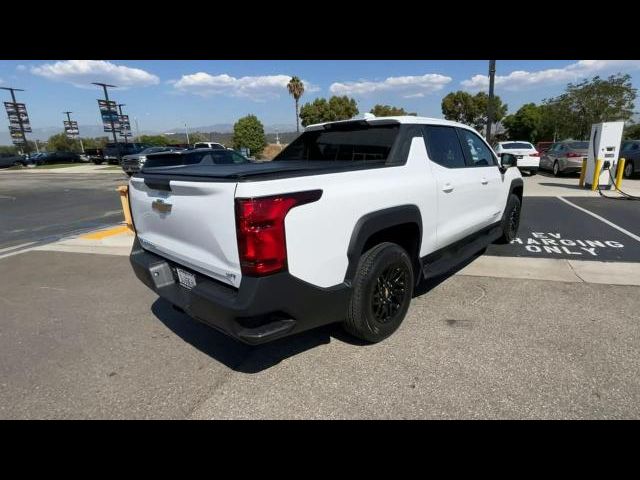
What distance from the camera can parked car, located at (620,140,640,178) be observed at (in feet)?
46.4

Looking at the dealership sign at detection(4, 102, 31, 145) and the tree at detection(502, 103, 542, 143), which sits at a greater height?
the dealership sign at detection(4, 102, 31, 145)

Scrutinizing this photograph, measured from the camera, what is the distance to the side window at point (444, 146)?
352 centimetres

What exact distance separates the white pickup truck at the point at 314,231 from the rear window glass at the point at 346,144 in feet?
0.05

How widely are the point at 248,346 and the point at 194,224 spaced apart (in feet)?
4.11

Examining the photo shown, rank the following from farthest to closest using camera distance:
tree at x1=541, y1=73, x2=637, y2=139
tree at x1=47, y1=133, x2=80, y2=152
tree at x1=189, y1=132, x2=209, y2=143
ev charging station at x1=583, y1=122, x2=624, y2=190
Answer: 1. tree at x1=47, y1=133, x2=80, y2=152
2. tree at x1=189, y1=132, x2=209, y2=143
3. tree at x1=541, y1=73, x2=637, y2=139
4. ev charging station at x1=583, y1=122, x2=624, y2=190

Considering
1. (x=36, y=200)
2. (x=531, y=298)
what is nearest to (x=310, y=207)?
(x=531, y=298)

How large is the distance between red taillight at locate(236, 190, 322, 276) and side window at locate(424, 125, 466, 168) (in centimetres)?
194

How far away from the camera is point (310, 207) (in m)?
2.23

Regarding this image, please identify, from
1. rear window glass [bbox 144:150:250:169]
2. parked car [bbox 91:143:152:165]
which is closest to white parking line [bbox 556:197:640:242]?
rear window glass [bbox 144:150:250:169]

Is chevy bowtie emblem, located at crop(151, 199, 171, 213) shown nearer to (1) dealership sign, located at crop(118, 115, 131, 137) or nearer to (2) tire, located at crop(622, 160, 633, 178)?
(2) tire, located at crop(622, 160, 633, 178)
